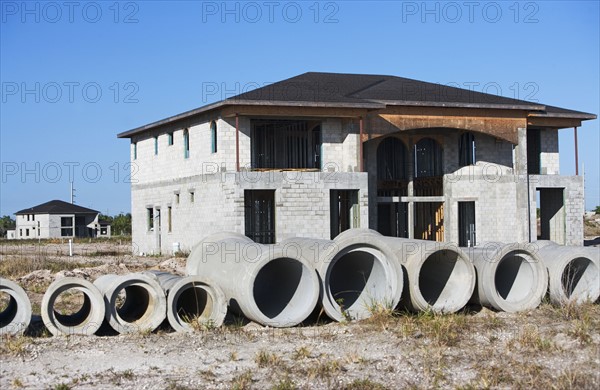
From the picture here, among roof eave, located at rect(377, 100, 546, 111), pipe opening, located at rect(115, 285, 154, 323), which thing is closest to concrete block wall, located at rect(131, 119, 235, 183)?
roof eave, located at rect(377, 100, 546, 111)

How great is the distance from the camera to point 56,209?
2758 inches

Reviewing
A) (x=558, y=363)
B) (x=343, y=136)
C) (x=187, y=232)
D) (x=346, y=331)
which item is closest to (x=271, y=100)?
(x=343, y=136)

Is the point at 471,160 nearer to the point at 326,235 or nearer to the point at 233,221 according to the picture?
the point at 326,235

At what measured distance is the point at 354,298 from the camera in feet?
45.8

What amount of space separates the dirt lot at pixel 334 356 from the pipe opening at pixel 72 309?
2.92ft

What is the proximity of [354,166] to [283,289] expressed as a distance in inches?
512

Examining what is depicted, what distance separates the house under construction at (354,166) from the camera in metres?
25.4

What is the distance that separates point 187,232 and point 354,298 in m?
14.8

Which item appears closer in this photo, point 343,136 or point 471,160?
point 343,136

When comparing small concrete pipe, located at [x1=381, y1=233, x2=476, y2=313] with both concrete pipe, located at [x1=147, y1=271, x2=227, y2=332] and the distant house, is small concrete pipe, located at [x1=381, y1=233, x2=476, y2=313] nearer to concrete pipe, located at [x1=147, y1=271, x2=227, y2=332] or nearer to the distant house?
concrete pipe, located at [x1=147, y1=271, x2=227, y2=332]

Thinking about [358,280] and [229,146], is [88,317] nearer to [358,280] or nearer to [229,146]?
[358,280]

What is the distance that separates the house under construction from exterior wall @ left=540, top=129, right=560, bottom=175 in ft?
0.14

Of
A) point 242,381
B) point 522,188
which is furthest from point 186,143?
point 242,381

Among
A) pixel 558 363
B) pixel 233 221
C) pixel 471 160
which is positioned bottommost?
pixel 558 363
